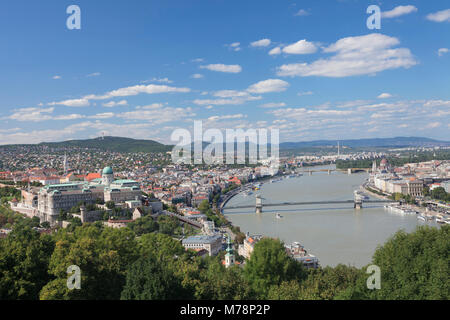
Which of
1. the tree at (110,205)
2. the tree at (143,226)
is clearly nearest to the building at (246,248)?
the tree at (143,226)

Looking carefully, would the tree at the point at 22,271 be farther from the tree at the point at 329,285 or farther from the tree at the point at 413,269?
the tree at the point at 413,269

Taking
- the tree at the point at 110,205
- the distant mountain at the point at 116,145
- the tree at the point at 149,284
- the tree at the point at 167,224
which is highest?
the distant mountain at the point at 116,145

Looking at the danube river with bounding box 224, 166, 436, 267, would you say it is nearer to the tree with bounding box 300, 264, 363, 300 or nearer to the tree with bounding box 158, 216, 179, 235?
the tree with bounding box 158, 216, 179, 235

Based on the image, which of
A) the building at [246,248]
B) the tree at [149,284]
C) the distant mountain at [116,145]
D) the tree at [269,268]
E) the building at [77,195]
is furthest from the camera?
the distant mountain at [116,145]

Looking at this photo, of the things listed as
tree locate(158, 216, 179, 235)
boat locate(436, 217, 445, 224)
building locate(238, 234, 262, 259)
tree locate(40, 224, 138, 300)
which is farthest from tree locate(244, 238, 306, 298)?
boat locate(436, 217, 445, 224)

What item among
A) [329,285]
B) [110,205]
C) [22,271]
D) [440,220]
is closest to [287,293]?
[329,285]
